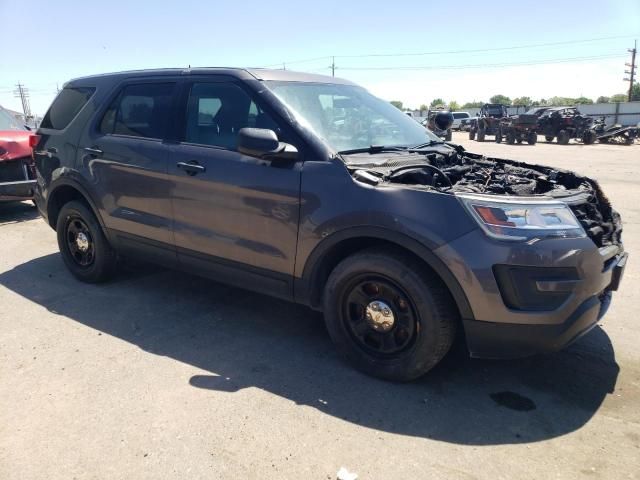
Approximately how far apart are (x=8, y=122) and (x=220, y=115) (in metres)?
6.58

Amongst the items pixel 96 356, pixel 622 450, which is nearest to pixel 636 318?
pixel 622 450

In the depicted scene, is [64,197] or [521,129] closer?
[64,197]

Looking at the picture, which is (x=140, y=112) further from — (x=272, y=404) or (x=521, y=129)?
(x=521, y=129)

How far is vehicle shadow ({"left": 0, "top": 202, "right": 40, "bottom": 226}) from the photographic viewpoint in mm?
7743

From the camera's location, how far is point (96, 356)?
3418mm

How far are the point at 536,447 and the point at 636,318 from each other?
2118mm

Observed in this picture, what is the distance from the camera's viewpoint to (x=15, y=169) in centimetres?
734

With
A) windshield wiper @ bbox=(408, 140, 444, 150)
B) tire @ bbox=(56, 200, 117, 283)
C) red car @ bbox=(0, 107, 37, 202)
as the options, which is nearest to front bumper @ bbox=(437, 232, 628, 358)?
windshield wiper @ bbox=(408, 140, 444, 150)

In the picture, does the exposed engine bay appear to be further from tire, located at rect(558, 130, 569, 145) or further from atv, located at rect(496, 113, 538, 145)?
tire, located at rect(558, 130, 569, 145)

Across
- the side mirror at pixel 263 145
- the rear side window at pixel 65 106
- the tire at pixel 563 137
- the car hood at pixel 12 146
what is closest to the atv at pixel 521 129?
the tire at pixel 563 137

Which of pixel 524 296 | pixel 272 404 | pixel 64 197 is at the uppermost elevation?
pixel 64 197

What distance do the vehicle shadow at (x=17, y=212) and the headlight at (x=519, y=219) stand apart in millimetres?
7325

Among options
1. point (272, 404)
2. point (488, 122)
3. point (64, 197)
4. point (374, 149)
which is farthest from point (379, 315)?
point (488, 122)

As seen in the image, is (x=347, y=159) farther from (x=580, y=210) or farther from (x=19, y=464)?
(x=19, y=464)
